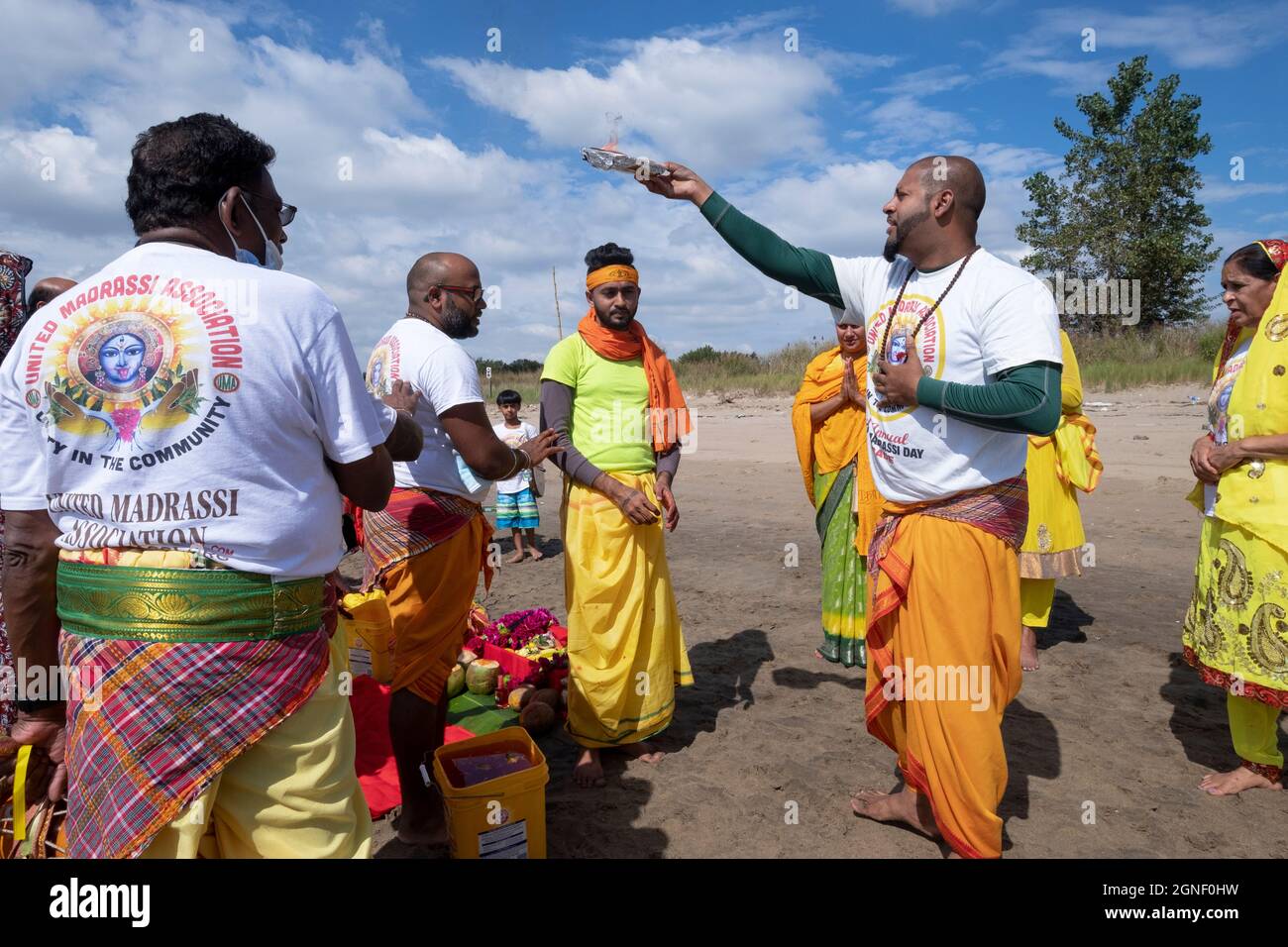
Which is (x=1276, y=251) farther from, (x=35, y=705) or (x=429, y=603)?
(x=35, y=705)

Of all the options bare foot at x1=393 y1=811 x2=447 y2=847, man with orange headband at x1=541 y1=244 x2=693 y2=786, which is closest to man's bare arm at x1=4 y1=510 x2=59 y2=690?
bare foot at x1=393 y1=811 x2=447 y2=847

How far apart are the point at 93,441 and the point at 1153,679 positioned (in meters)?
5.38

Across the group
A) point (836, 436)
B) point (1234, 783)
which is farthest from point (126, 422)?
point (1234, 783)

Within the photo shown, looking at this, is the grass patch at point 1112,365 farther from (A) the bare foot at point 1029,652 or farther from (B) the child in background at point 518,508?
(A) the bare foot at point 1029,652

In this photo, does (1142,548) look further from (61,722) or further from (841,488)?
(61,722)

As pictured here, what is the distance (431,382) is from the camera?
3.01 meters

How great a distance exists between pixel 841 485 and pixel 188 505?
4165 mm

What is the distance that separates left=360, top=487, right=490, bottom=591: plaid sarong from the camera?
327 centimetres

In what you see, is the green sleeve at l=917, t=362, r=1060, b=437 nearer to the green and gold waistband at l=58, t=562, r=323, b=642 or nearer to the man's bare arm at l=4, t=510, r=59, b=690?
the green and gold waistband at l=58, t=562, r=323, b=642

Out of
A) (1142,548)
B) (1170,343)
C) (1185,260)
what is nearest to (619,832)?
(1142,548)

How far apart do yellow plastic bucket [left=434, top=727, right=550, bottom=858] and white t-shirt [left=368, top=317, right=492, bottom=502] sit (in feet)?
3.48

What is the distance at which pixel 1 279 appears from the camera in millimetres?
3094

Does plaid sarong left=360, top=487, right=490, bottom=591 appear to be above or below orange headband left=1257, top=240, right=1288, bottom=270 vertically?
below

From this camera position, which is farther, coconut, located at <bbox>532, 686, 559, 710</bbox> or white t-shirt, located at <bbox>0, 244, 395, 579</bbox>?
coconut, located at <bbox>532, 686, 559, 710</bbox>
